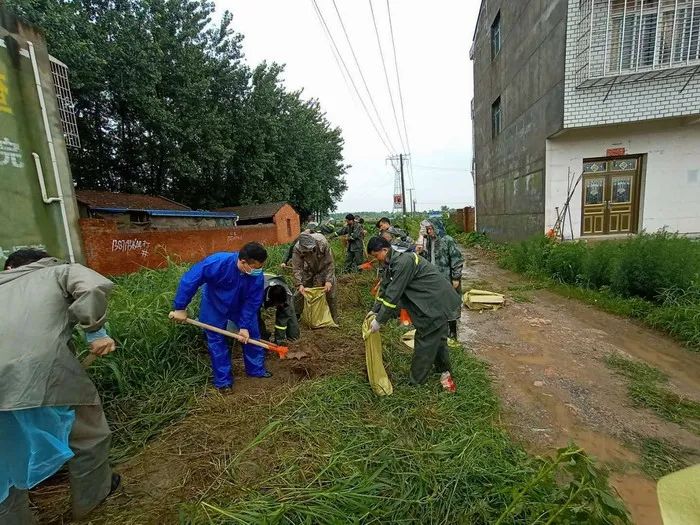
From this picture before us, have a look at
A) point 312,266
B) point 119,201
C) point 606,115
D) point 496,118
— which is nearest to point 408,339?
point 312,266

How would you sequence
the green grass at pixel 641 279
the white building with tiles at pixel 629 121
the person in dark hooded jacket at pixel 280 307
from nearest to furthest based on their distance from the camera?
the person in dark hooded jacket at pixel 280 307 < the green grass at pixel 641 279 < the white building with tiles at pixel 629 121

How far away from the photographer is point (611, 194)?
8773 mm

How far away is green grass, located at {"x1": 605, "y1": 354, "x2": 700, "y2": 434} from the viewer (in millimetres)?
2695

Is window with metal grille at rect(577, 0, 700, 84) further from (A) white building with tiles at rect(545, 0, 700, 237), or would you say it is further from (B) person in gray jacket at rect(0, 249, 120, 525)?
(B) person in gray jacket at rect(0, 249, 120, 525)

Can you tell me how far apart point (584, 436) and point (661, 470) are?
436 millimetres

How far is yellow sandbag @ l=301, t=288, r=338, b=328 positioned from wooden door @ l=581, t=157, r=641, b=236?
7727 millimetres

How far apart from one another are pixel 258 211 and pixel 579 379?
16940 mm

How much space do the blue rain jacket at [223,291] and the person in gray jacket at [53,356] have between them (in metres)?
0.91

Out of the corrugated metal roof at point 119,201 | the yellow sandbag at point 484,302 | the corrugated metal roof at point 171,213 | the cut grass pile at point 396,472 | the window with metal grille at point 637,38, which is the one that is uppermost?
the window with metal grille at point 637,38

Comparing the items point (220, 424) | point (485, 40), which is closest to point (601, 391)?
point (220, 424)

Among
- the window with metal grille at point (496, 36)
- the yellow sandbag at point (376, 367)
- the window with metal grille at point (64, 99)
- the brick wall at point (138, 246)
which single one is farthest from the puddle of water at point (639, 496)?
the window with metal grille at point (496, 36)

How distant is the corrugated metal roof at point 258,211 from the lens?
58.4 feet

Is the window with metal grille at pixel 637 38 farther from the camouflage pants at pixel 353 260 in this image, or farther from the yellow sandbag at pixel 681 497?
the yellow sandbag at pixel 681 497

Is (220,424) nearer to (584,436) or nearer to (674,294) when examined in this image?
(584,436)
